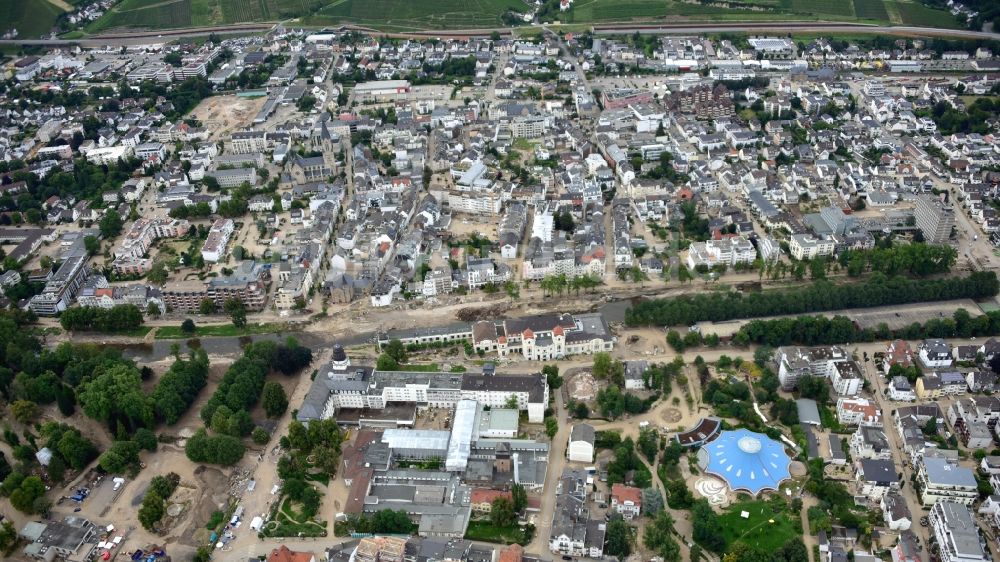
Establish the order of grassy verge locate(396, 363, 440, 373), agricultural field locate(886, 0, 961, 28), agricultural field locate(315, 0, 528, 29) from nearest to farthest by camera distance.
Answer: grassy verge locate(396, 363, 440, 373)
agricultural field locate(886, 0, 961, 28)
agricultural field locate(315, 0, 528, 29)

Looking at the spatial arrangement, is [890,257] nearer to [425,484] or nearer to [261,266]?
[425,484]

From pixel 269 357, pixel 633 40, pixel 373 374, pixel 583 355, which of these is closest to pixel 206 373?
pixel 269 357

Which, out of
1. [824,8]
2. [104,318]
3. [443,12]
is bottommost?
[104,318]

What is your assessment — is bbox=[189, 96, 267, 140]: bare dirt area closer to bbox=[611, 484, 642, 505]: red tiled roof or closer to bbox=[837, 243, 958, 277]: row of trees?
bbox=[611, 484, 642, 505]: red tiled roof

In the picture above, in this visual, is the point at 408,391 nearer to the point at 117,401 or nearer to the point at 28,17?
the point at 117,401

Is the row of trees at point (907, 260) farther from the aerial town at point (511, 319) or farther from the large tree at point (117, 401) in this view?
the large tree at point (117, 401)

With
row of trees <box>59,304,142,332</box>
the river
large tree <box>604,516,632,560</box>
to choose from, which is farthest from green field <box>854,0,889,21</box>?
row of trees <box>59,304,142,332</box>

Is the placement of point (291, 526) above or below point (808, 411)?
below

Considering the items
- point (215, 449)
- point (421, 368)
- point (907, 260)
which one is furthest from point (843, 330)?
point (215, 449)
